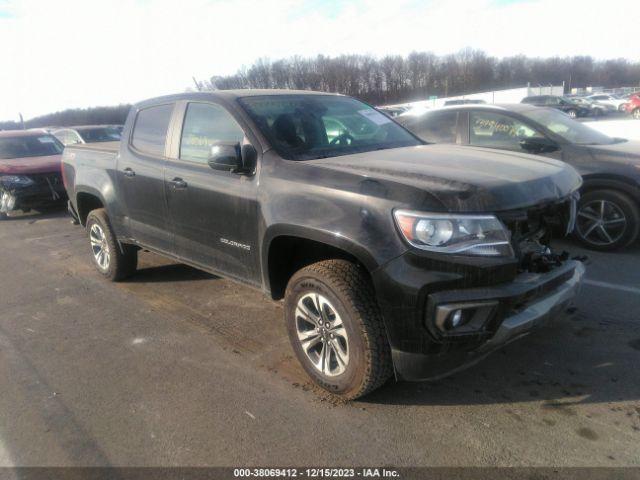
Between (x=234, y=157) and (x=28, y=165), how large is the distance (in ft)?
27.6

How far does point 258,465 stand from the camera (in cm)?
259

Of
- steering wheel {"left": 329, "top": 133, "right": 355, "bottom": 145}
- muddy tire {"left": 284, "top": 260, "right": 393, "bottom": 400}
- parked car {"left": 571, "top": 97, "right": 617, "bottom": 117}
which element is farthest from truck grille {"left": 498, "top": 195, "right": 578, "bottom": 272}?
parked car {"left": 571, "top": 97, "right": 617, "bottom": 117}

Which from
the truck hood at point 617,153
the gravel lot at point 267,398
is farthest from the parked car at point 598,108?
the gravel lot at point 267,398

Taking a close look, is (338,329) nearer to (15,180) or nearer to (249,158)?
(249,158)

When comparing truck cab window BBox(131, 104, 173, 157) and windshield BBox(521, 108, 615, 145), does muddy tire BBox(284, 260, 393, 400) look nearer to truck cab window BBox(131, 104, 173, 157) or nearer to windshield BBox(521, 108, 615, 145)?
truck cab window BBox(131, 104, 173, 157)

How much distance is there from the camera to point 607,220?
18.3 feet

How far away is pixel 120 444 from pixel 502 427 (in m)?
2.06

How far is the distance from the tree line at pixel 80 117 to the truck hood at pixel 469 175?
57107 mm

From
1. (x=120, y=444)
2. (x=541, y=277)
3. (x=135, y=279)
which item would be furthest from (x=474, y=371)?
(x=135, y=279)

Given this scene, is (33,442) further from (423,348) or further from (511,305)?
(511,305)

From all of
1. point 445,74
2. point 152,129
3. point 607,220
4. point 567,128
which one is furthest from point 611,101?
point 445,74

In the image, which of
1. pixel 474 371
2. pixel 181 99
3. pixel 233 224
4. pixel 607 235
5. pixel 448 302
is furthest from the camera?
pixel 607 235

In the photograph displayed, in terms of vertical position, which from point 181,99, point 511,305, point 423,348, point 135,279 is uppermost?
point 181,99

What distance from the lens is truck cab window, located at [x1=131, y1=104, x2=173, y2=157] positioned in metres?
4.39
